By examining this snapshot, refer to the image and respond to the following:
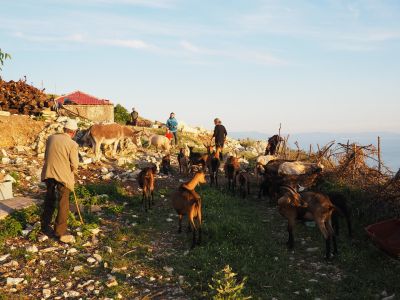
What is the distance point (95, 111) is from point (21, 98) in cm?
1191

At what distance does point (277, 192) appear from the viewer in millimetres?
12414

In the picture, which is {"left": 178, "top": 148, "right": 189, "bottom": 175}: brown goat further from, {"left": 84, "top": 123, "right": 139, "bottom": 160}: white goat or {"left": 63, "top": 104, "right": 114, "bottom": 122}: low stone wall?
{"left": 63, "top": 104, "right": 114, "bottom": 122}: low stone wall

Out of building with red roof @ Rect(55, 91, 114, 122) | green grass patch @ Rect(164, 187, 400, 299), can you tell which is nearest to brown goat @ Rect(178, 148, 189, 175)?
Answer: green grass patch @ Rect(164, 187, 400, 299)

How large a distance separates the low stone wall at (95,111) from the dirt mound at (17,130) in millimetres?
11663

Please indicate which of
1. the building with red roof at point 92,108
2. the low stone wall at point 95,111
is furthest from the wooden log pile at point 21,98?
the low stone wall at point 95,111

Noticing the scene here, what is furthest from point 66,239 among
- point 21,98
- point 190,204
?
point 21,98

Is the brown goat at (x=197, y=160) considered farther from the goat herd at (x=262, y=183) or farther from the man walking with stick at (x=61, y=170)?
the man walking with stick at (x=61, y=170)

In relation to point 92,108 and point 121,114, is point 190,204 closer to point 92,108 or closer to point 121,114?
point 92,108

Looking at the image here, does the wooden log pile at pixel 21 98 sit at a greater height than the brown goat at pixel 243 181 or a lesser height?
greater

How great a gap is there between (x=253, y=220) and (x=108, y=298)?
5.51 metres

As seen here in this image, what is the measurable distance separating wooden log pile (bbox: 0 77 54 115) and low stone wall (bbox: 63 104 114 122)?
9.66m

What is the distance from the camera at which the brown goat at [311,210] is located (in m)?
8.22

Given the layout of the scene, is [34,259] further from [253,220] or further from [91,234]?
[253,220]

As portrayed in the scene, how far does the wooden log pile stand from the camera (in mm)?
18344
